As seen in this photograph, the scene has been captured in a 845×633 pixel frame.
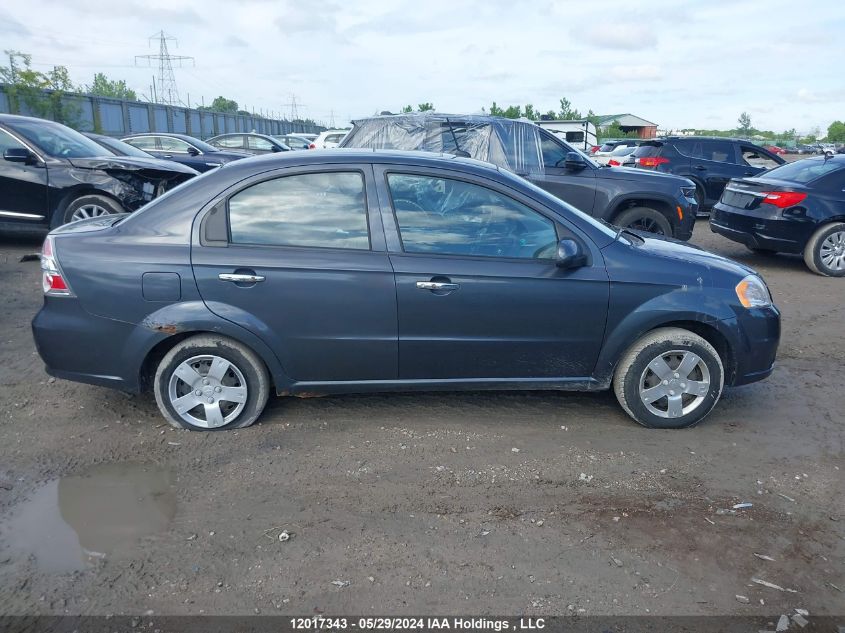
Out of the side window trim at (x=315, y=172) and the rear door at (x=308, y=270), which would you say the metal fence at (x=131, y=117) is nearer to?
the side window trim at (x=315, y=172)

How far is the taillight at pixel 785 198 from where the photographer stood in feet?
28.4

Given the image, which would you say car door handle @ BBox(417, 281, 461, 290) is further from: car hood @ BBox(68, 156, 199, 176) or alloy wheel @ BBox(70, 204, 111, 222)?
car hood @ BBox(68, 156, 199, 176)

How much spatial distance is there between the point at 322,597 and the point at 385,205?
7.32 ft

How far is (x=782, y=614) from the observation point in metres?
2.67

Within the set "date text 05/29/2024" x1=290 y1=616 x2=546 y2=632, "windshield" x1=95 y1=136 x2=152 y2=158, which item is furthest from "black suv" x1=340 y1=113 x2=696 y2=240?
"date text 05/29/2024" x1=290 y1=616 x2=546 y2=632

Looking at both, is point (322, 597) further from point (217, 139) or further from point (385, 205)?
point (217, 139)

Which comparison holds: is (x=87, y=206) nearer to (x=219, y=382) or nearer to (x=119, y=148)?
(x=119, y=148)

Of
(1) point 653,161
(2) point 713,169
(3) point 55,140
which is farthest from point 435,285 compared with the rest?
(2) point 713,169

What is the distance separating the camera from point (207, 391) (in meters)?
4.03

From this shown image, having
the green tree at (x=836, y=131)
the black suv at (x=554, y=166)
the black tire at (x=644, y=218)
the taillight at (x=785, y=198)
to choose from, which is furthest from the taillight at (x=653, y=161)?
the green tree at (x=836, y=131)

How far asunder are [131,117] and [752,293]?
3345 cm

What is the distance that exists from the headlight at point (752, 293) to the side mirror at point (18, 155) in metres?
8.15

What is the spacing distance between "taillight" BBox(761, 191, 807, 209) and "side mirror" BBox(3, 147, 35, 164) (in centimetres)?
950

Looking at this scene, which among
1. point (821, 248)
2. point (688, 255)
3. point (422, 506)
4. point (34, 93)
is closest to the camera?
point (422, 506)
